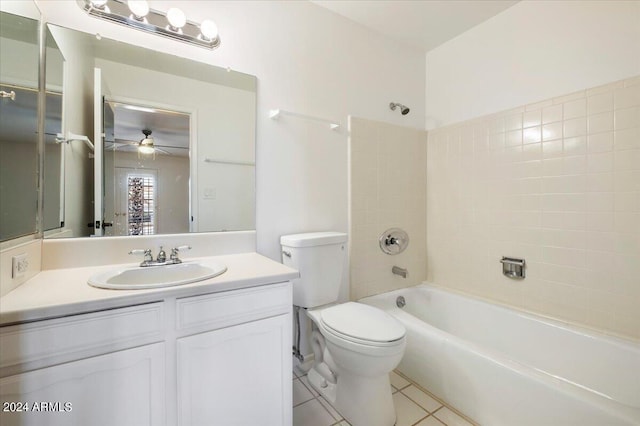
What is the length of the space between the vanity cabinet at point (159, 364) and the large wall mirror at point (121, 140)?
42 cm

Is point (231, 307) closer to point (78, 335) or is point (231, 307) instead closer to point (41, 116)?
point (78, 335)

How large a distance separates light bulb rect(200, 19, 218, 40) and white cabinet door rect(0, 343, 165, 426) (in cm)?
143

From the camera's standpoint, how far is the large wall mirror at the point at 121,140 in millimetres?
1010

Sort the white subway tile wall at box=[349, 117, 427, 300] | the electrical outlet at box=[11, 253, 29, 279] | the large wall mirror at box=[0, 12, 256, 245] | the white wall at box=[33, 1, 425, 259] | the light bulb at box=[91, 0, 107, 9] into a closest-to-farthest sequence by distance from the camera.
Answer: the electrical outlet at box=[11, 253, 29, 279], the large wall mirror at box=[0, 12, 256, 245], the light bulb at box=[91, 0, 107, 9], the white wall at box=[33, 1, 425, 259], the white subway tile wall at box=[349, 117, 427, 300]

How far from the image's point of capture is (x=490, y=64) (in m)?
1.97

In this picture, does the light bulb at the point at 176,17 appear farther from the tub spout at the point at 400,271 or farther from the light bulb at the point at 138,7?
the tub spout at the point at 400,271

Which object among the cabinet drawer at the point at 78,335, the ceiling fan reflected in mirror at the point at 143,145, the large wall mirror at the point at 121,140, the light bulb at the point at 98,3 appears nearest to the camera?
the cabinet drawer at the point at 78,335

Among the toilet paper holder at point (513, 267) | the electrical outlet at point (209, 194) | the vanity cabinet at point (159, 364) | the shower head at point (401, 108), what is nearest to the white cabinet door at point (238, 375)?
the vanity cabinet at point (159, 364)

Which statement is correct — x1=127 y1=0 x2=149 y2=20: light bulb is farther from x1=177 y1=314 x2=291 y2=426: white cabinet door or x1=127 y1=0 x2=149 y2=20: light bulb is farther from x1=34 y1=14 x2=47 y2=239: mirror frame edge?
x1=177 y1=314 x2=291 y2=426: white cabinet door

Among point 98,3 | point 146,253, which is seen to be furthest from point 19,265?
point 98,3

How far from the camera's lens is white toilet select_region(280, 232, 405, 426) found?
1.23 metres

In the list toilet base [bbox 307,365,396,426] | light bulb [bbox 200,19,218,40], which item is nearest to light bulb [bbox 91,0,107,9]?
light bulb [bbox 200,19,218,40]

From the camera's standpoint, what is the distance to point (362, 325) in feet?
4.35

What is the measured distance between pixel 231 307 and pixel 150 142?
0.94m
